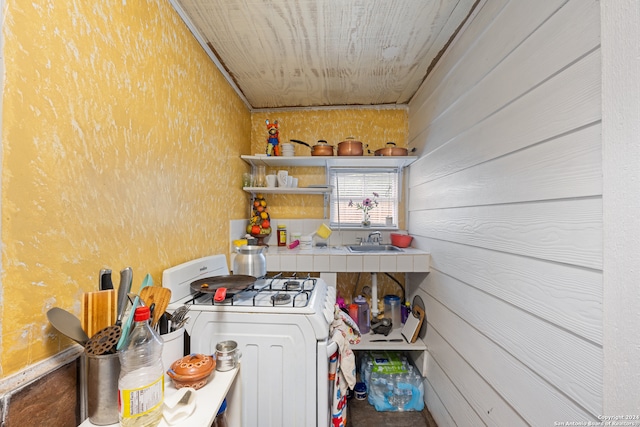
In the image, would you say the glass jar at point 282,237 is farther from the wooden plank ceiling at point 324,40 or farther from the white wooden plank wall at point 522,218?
the white wooden plank wall at point 522,218

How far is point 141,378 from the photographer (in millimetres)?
636

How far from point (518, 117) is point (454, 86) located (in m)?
0.68

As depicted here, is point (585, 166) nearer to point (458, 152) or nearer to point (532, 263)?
point (532, 263)

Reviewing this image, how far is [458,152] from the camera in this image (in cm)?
144

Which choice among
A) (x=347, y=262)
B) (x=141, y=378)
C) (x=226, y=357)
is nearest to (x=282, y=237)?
(x=347, y=262)

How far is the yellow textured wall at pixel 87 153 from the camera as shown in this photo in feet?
1.96

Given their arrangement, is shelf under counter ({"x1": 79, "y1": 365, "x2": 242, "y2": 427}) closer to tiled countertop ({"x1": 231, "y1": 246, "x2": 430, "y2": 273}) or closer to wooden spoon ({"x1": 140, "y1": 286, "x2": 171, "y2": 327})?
wooden spoon ({"x1": 140, "y1": 286, "x2": 171, "y2": 327})

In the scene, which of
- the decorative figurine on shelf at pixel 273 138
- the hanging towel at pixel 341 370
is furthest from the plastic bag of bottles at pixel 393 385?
the decorative figurine on shelf at pixel 273 138

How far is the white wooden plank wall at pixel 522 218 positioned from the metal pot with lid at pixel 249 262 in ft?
3.80

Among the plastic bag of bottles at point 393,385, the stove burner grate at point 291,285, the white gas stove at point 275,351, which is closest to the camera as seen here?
the white gas stove at point 275,351

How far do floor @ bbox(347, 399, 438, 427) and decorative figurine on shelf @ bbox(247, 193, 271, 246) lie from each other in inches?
60.2

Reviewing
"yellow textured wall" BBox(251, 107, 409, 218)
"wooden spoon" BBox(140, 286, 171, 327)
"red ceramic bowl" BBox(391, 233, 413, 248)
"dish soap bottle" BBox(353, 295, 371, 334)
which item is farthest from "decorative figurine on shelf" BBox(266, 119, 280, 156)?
"wooden spoon" BBox(140, 286, 171, 327)

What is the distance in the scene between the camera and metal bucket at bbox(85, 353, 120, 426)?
0.65 metres

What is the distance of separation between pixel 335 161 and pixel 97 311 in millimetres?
1875
